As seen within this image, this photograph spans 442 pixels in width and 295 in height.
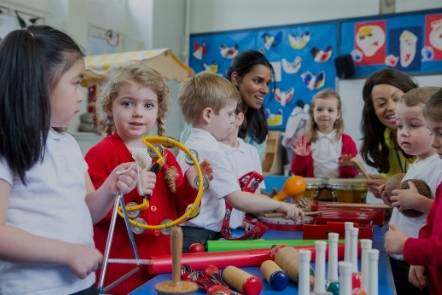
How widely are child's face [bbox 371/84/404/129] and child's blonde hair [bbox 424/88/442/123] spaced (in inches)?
26.5

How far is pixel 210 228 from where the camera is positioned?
138 centimetres

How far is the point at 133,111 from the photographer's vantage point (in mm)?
1280

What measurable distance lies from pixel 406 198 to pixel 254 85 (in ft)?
2.93

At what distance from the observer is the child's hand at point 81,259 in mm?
825

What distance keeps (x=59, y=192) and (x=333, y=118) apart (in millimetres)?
2175

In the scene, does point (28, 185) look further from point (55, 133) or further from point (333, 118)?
point (333, 118)

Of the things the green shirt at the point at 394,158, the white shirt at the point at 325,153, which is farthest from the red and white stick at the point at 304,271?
the white shirt at the point at 325,153

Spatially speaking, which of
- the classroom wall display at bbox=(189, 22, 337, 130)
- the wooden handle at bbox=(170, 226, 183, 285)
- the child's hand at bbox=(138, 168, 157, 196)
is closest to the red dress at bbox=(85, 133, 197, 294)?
the child's hand at bbox=(138, 168, 157, 196)

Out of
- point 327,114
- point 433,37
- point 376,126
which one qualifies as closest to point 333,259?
point 376,126

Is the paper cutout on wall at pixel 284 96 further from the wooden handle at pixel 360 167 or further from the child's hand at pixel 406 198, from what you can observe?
the child's hand at pixel 406 198

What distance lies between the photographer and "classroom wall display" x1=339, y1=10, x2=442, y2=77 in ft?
11.8

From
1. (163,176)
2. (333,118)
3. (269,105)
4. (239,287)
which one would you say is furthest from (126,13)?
(239,287)

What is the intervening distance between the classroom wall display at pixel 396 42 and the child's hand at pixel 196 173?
2877mm

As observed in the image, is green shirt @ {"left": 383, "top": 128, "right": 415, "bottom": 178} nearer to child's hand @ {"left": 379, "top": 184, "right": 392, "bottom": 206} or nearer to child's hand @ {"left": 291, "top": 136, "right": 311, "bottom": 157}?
child's hand @ {"left": 379, "top": 184, "right": 392, "bottom": 206}
